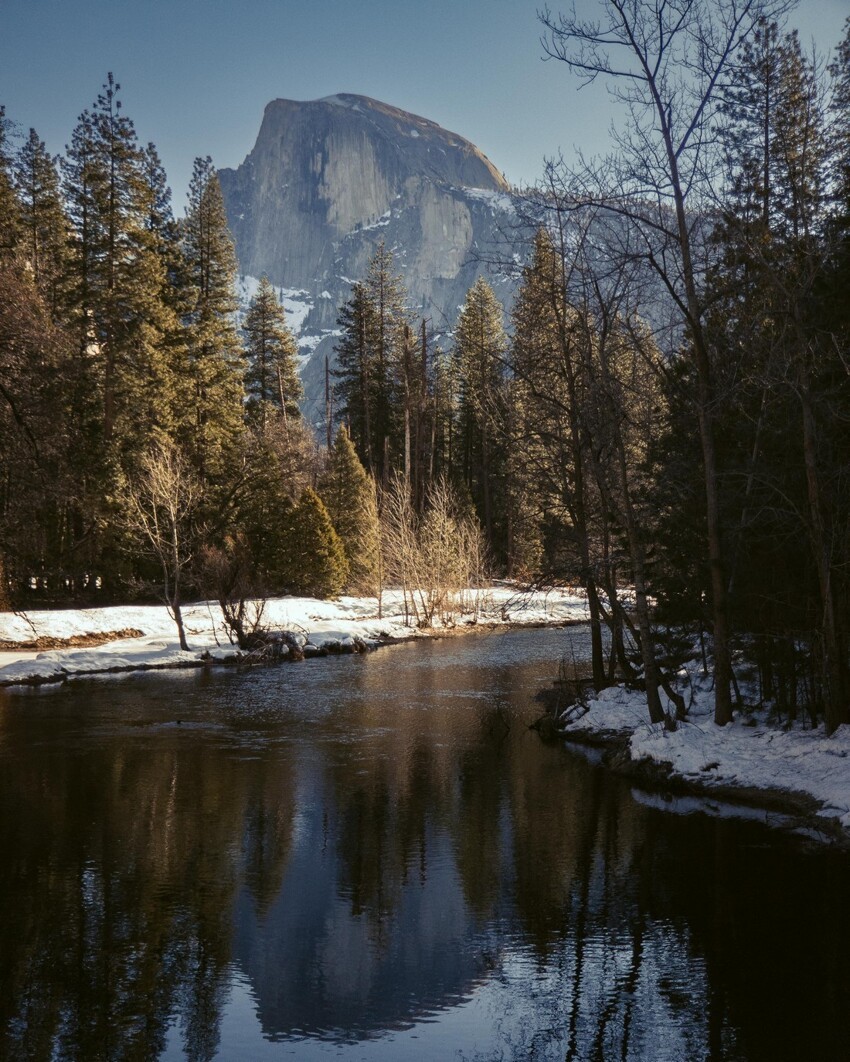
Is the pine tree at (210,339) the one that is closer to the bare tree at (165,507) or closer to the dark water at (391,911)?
the bare tree at (165,507)

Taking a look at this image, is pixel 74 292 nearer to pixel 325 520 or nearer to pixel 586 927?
pixel 325 520

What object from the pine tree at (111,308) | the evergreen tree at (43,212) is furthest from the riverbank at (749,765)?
the evergreen tree at (43,212)

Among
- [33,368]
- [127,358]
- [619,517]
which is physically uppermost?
[127,358]

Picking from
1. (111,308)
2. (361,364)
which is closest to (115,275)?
(111,308)

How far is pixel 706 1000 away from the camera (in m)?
6.80

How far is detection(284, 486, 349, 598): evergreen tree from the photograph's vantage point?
37.3 meters

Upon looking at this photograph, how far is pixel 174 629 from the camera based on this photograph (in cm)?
2980

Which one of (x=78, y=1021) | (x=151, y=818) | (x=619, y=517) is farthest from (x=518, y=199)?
(x=78, y=1021)

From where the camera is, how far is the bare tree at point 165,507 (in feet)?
87.2

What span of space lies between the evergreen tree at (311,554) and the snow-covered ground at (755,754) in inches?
902

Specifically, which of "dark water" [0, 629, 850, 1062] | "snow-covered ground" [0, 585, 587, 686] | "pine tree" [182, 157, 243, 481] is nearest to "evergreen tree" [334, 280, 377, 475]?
"pine tree" [182, 157, 243, 481]

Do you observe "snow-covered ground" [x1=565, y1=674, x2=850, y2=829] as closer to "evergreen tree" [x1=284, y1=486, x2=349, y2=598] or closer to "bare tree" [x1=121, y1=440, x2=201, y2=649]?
"bare tree" [x1=121, y1=440, x2=201, y2=649]

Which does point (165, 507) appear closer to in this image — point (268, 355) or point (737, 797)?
point (737, 797)

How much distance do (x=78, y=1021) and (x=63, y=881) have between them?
3157mm
